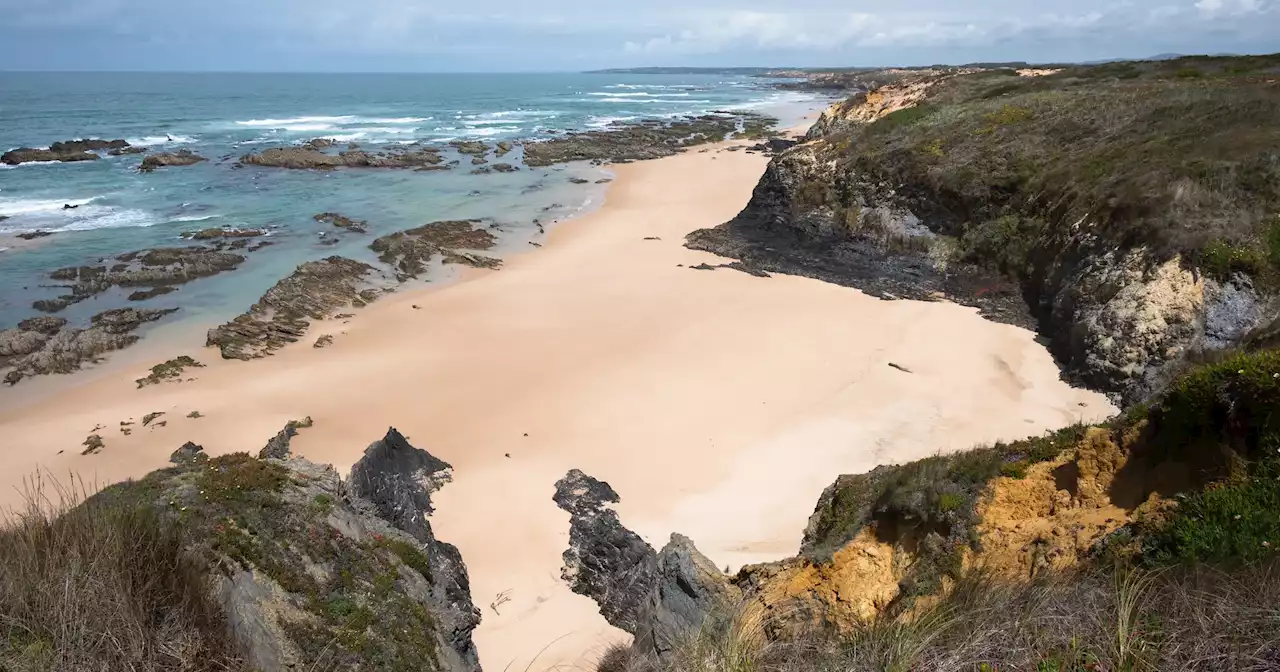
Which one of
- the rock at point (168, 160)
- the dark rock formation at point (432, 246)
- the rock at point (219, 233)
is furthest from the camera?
the rock at point (168, 160)

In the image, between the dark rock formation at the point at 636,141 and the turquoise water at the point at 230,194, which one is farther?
the dark rock formation at the point at 636,141

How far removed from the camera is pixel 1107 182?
1698 centimetres

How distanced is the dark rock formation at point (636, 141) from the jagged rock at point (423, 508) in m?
37.9

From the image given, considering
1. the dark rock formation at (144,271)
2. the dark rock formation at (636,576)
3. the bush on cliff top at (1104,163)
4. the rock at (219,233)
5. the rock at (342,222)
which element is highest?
the bush on cliff top at (1104,163)

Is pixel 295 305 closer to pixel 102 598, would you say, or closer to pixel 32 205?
pixel 102 598

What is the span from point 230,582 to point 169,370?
1309cm

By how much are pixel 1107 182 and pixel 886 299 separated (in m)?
5.83

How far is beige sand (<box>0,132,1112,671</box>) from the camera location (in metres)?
9.84

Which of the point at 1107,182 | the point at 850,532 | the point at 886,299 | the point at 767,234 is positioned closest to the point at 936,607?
the point at 850,532

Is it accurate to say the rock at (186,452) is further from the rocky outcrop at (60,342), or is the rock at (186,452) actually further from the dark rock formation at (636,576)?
the rocky outcrop at (60,342)

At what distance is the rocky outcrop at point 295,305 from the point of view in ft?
55.8

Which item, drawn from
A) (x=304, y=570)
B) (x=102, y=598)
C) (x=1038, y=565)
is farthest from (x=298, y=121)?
(x=1038, y=565)

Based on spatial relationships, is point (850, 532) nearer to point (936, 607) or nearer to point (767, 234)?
point (936, 607)

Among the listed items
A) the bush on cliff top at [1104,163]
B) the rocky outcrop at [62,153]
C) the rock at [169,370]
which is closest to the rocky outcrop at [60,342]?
the rock at [169,370]
